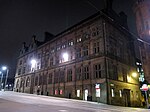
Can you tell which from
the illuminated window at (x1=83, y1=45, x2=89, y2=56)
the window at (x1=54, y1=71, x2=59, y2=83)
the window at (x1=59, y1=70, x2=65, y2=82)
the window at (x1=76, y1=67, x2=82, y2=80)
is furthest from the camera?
the window at (x1=54, y1=71, x2=59, y2=83)

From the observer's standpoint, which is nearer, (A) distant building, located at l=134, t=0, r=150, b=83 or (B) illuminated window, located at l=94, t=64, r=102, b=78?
(B) illuminated window, located at l=94, t=64, r=102, b=78

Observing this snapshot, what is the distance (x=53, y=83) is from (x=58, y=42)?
37.3ft

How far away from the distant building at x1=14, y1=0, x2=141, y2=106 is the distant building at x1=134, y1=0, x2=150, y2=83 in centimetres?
318

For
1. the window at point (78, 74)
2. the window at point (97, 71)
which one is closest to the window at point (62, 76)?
the window at point (78, 74)

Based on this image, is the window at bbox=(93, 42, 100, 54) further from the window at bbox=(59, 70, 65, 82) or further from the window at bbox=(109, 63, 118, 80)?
the window at bbox=(59, 70, 65, 82)

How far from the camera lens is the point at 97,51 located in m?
28.3

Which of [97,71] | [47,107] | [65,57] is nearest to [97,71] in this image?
[97,71]

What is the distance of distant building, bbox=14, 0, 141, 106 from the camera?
1044 inches

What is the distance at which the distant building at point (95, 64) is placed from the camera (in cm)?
2653

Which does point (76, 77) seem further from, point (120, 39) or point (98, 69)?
point (120, 39)

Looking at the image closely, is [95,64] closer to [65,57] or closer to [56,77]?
[65,57]

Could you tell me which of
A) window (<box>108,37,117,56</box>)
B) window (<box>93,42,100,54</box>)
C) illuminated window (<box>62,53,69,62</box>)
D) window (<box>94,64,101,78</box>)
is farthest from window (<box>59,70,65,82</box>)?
window (<box>108,37,117,56</box>)

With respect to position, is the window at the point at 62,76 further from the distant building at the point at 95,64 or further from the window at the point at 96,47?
the window at the point at 96,47

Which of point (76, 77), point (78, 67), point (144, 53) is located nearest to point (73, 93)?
point (76, 77)
